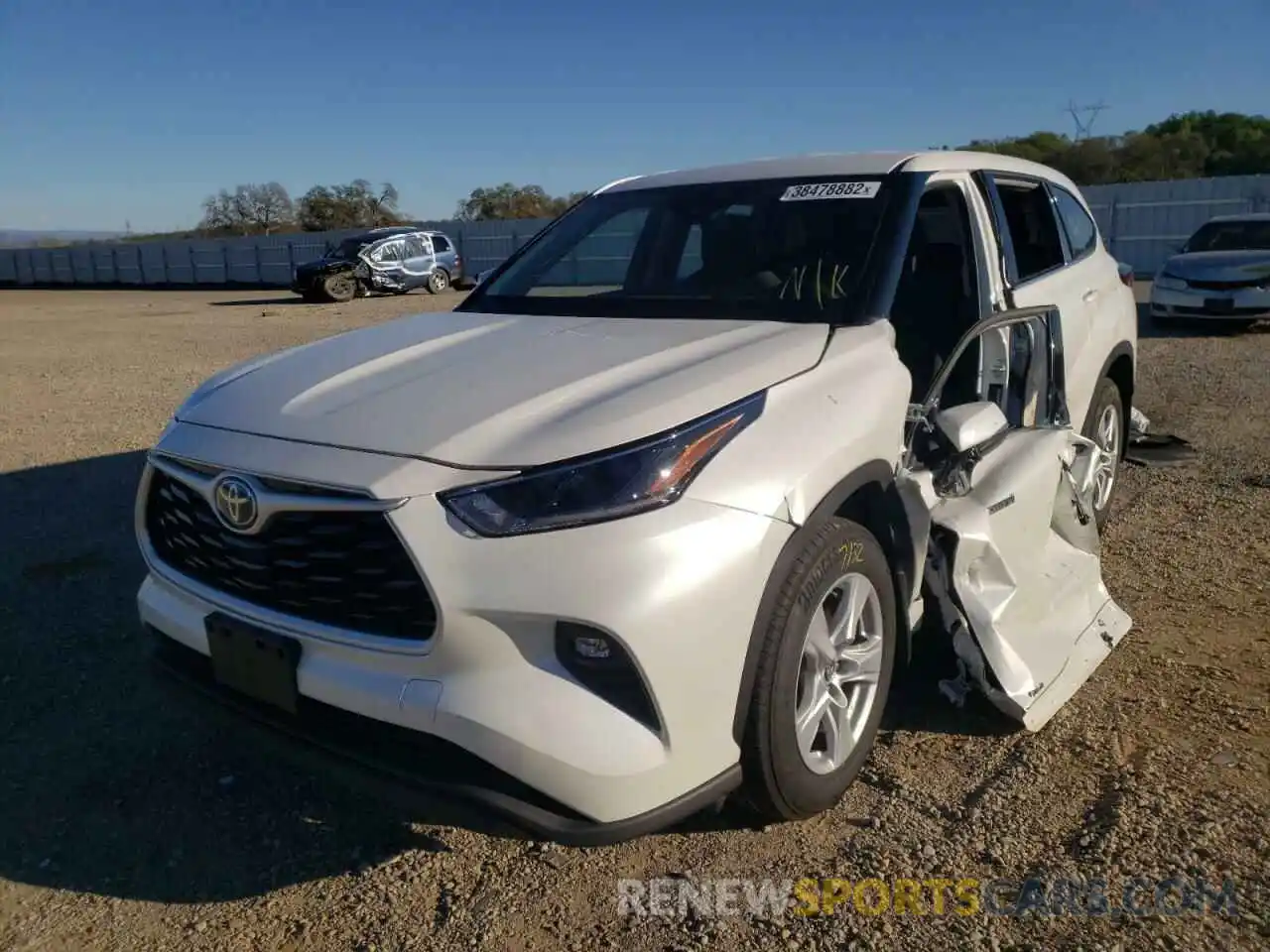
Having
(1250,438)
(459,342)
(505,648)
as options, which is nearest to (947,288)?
(459,342)

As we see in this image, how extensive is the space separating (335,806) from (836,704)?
1.46 meters

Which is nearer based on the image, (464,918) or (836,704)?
(464,918)

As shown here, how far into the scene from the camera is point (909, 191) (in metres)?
3.40

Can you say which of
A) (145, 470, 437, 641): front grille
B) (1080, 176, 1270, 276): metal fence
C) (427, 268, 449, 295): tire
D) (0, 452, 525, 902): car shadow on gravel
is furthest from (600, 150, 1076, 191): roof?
(427, 268, 449, 295): tire

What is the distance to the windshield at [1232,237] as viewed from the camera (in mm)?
12703

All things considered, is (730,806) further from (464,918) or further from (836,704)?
(464,918)

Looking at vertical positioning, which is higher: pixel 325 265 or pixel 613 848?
pixel 325 265

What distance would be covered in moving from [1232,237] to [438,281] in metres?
19.4

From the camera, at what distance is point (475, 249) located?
33969 millimetres

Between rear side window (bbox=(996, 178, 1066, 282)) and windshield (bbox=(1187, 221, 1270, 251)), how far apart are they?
994 cm

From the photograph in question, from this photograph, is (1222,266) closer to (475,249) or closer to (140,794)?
(140,794)

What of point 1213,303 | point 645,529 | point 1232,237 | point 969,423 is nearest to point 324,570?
point 645,529

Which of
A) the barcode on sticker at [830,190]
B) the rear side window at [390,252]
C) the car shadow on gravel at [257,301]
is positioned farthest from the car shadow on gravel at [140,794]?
the rear side window at [390,252]

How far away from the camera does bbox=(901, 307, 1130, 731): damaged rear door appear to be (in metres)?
3.05
